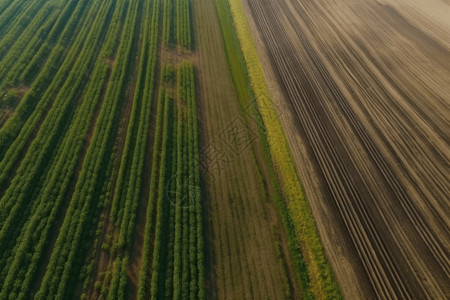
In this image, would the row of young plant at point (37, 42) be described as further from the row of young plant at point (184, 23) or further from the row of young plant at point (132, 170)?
the row of young plant at point (184, 23)

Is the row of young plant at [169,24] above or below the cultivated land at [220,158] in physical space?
above

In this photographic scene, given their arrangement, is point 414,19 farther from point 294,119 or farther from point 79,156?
point 79,156

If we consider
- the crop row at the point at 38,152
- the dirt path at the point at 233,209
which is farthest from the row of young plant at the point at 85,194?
the dirt path at the point at 233,209

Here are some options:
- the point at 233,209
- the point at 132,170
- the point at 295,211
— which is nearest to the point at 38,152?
the point at 132,170

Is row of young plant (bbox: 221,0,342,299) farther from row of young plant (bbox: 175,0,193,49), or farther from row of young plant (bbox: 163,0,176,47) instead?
row of young plant (bbox: 163,0,176,47)

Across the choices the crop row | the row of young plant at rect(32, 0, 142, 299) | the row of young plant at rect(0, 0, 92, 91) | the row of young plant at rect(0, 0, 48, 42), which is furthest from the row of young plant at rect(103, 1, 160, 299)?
the row of young plant at rect(0, 0, 48, 42)

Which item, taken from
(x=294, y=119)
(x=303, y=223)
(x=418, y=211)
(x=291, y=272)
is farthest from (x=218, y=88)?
(x=418, y=211)
